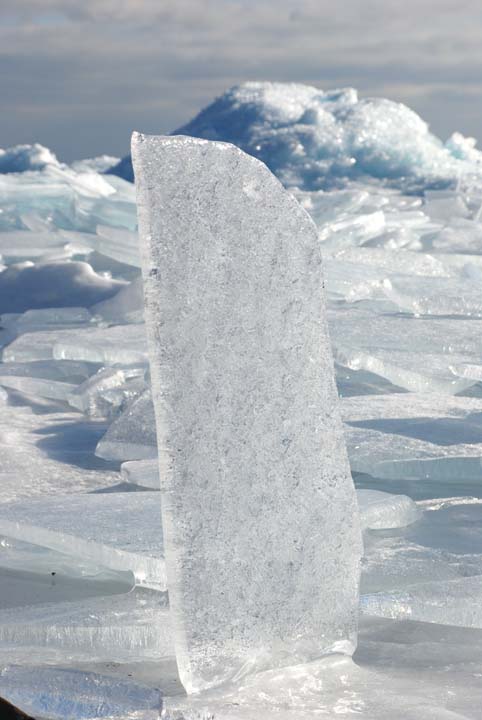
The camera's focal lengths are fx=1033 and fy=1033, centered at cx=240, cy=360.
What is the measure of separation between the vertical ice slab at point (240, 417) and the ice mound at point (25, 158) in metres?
11.9

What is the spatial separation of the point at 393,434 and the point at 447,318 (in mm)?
1898

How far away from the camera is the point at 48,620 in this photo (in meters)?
1.69

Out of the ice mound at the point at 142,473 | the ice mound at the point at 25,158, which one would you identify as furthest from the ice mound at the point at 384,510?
the ice mound at the point at 25,158

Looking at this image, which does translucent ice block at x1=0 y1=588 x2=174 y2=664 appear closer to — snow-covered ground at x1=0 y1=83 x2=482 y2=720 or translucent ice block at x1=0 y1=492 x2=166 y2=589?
snow-covered ground at x1=0 y1=83 x2=482 y2=720

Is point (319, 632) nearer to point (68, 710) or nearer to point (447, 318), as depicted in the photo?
point (68, 710)

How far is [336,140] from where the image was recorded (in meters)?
13.2

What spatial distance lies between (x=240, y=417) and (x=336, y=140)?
479 inches

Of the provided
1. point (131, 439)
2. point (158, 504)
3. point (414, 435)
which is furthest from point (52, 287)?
point (158, 504)

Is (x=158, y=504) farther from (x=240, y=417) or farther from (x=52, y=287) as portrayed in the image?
(x=52, y=287)

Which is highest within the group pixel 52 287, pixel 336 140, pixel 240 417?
pixel 336 140

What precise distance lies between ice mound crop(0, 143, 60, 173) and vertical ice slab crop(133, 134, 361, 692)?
11870 mm

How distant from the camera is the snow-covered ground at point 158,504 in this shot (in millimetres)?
1414

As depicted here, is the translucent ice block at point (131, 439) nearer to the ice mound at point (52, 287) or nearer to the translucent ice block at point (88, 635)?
the translucent ice block at point (88, 635)

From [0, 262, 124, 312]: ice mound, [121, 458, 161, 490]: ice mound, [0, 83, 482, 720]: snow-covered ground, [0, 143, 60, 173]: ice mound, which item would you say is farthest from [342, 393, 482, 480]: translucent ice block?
[0, 143, 60, 173]: ice mound
